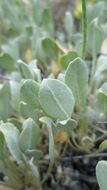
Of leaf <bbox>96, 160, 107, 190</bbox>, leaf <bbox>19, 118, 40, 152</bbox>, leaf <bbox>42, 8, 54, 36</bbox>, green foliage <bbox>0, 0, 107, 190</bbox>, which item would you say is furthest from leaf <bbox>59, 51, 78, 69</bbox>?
leaf <bbox>42, 8, 54, 36</bbox>

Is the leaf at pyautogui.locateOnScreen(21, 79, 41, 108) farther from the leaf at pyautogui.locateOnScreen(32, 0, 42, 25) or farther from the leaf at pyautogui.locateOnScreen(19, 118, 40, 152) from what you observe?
the leaf at pyautogui.locateOnScreen(32, 0, 42, 25)

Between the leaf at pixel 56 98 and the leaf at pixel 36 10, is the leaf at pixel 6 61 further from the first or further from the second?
the leaf at pixel 56 98

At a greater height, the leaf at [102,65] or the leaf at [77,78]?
the leaf at [102,65]

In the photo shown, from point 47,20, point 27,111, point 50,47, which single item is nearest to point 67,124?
point 27,111

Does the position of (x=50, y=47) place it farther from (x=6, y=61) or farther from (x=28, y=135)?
(x=28, y=135)

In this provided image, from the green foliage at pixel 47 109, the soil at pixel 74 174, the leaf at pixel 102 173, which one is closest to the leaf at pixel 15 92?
the green foliage at pixel 47 109

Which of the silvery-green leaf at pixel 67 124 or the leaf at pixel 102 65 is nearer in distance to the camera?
the silvery-green leaf at pixel 67 124
